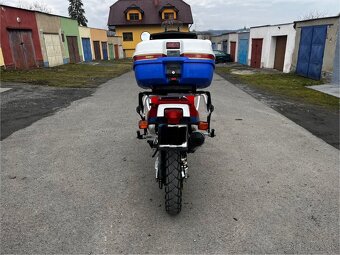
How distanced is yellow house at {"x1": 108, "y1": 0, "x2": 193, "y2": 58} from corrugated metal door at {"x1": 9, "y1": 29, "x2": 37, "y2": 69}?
1105 inches

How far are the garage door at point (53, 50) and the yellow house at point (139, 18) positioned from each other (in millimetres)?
23496

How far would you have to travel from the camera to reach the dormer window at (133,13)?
45656 mm

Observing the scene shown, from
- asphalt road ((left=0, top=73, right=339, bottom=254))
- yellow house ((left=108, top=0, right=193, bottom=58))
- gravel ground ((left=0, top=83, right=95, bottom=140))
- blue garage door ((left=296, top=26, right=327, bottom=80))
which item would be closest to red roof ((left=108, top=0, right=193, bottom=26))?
yellow house ((left=108, top=0, right=193, bottom=58))

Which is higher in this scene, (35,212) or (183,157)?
(183,157)

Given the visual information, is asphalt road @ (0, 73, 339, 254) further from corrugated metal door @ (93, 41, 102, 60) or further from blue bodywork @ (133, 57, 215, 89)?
corrugated metal door @ (93, 41, 102, 60)

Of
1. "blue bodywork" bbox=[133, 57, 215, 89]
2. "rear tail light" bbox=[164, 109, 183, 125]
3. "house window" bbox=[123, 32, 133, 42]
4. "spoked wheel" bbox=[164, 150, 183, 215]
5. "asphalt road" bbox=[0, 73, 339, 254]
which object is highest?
"house window" bbox=[123, 32, 133, 42]

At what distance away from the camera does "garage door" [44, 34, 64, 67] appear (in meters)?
20.7

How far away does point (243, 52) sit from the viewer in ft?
91.1

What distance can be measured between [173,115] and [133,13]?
4754 centimetres

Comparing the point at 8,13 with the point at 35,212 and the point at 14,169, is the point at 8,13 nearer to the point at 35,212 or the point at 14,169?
the point at 14,169

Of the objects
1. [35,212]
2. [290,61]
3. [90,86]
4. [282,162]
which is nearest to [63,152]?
[35,212]

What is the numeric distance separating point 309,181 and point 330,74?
12.2 meters

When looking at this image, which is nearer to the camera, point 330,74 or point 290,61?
point 330,74

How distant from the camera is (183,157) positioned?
10.4ft
